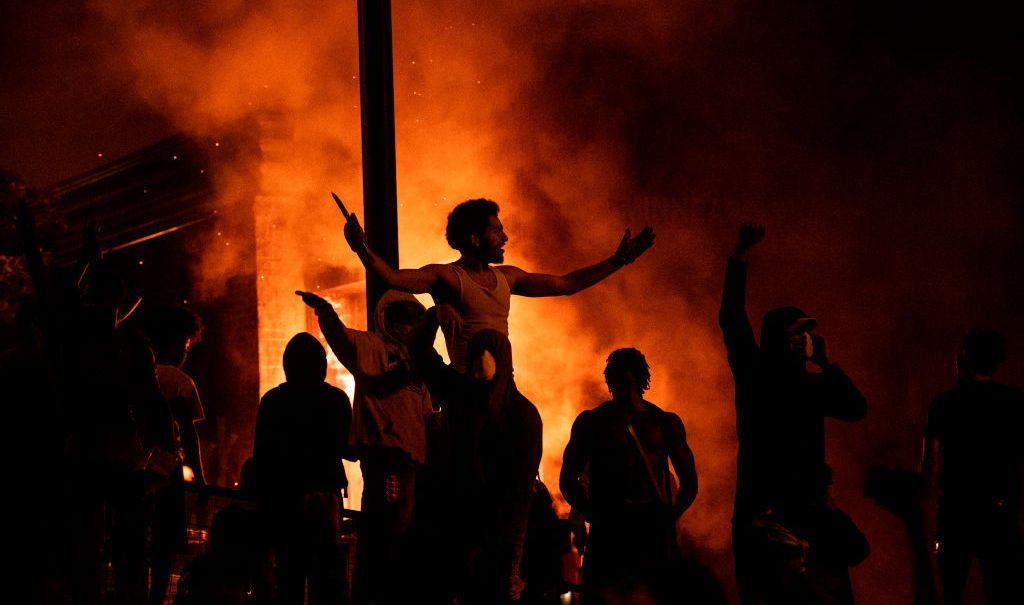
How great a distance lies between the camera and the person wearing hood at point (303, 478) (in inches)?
195

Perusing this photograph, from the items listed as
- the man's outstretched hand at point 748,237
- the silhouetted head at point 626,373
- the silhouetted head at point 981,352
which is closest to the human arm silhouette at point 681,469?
the silhouetted head at point 626,373

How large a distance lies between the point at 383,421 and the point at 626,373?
1152mm

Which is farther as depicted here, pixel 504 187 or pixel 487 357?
pixel 504 187

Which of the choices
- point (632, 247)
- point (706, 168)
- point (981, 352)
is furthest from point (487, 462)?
point (706, 168)

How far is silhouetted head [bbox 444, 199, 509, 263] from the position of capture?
5703 millimetres

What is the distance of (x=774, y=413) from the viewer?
4.59m

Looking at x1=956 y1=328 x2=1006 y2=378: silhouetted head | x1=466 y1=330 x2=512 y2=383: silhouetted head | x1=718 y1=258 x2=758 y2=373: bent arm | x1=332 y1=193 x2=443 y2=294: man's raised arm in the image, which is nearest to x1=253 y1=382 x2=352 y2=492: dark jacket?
x1=332 y1=193 x2=443 y2=294: man's raised arm

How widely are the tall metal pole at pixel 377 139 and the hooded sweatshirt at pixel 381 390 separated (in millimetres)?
219

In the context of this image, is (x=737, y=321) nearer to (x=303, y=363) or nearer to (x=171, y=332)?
(x=303, y=363)

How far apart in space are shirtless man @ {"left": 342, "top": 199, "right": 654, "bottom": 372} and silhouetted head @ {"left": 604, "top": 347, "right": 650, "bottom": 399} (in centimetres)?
48

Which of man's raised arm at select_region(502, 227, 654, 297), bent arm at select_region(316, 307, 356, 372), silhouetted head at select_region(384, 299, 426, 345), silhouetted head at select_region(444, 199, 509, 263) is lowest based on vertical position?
bent arm at select_region(316, 307, 356, 372)

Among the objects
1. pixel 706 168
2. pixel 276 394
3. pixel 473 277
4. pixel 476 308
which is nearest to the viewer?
pixel 276 394

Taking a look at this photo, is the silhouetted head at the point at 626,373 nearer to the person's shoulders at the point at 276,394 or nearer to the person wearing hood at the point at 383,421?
the person wearing hood at the point at 383,421

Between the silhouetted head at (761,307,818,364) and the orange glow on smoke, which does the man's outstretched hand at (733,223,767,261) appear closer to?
the silhouetted head at (761,307,818,364)
